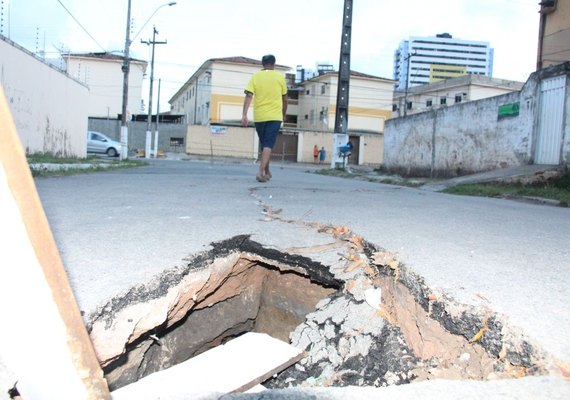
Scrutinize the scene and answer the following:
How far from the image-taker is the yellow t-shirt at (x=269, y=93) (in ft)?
24.2

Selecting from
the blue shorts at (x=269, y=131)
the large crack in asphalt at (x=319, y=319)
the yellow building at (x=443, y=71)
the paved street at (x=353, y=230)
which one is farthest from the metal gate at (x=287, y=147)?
the large crack in asphalt at (x=319, y=319)

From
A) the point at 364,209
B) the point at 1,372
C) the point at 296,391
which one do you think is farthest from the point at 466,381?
the point at 364,209

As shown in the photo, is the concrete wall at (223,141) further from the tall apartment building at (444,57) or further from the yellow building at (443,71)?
the yellow building at (443,71)

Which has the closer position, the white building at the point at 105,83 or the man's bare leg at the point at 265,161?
the man's bare leg at the point at 265,161

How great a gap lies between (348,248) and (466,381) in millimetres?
1638

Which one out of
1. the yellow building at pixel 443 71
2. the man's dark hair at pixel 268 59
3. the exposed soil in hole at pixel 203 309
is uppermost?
the yellow building at pixel 443 71

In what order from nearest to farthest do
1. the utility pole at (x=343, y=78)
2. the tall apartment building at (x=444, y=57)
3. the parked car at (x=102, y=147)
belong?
the utility pole at (x=343, y=78)
the parked car at (x=102, y=147)
the tall apartment building at (x=444, y=57)

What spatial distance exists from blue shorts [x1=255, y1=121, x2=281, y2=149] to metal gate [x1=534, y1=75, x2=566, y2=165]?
729 cm

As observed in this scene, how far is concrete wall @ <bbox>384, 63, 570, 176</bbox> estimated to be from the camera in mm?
12242

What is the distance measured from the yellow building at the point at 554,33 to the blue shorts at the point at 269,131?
13.3 m

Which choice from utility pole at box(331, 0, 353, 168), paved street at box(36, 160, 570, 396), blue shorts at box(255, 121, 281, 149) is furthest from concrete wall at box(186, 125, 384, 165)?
paved street at box(36, 160, 570, 396)

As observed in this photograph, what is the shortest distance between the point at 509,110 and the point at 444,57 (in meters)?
A: 73.7

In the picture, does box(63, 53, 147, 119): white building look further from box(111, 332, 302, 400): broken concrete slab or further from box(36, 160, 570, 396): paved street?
box(111, 332, 302, 400): broken concrete slab

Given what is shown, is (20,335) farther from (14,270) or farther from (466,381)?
(466,381)
